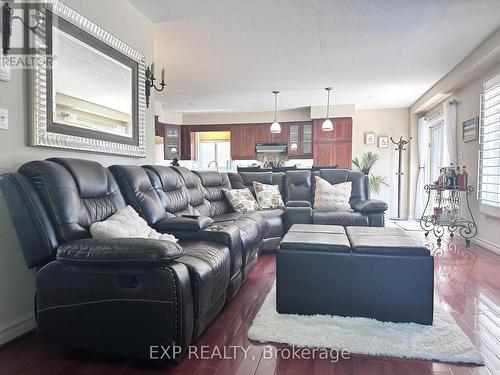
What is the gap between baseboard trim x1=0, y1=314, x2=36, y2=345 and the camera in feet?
6.12

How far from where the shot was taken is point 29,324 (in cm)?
203

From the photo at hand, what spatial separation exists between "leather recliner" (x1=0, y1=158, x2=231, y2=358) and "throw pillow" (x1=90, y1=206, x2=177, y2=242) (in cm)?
9

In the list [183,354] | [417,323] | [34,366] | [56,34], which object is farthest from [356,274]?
[56,34]

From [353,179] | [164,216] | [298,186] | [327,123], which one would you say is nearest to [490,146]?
[353,179]

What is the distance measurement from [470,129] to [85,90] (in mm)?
4861

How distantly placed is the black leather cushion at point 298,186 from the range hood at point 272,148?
3320 mm

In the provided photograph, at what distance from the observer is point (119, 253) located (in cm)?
155

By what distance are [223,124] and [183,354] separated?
742 centimetres

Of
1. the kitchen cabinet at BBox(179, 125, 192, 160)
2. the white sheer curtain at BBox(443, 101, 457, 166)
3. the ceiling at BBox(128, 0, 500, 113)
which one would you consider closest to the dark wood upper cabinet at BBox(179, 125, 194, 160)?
the kitchen cabinet at BBox(179, 125, 192, 160)

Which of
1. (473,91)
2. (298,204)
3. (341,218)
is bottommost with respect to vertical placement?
(341,218)

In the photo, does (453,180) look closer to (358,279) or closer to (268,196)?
(268,196)

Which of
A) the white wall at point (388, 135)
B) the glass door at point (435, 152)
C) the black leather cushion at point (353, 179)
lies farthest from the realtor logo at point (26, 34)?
the white wall at point (388, 135)

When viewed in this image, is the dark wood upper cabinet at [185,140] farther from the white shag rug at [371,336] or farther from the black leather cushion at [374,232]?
the white shag rug at [371,336]

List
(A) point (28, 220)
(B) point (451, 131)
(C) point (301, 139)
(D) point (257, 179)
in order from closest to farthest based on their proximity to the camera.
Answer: (A) point (28, 220), (D) point (257, 179), (B) point (451, 131), (C) point (301, 139)
